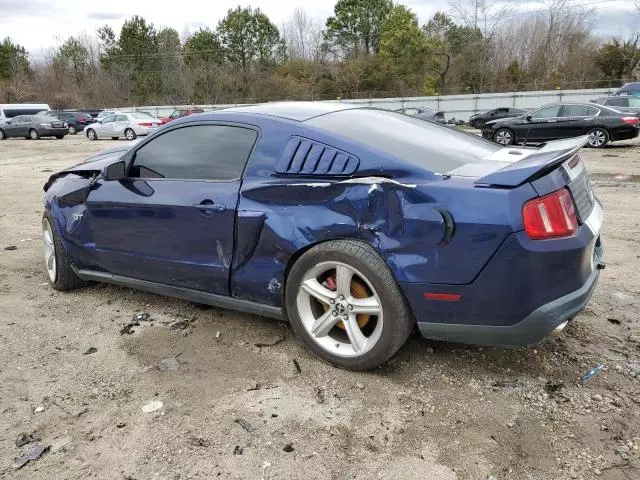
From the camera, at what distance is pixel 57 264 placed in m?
4.63

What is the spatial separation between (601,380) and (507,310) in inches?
32.3

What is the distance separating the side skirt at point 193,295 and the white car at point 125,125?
72.3 feet

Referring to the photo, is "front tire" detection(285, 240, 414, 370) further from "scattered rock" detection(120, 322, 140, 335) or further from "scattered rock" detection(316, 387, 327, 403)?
"scattered rock" detection(120, 322, 140, 335)

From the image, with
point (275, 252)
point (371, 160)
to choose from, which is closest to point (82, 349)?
point (275, 252)

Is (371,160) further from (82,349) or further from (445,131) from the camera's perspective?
(82,349)

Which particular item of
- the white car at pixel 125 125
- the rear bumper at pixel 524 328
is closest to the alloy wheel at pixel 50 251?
the rear bumper at pixel 524 328

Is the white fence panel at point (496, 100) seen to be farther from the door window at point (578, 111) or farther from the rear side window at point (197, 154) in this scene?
the rear side window at point (197, 154)

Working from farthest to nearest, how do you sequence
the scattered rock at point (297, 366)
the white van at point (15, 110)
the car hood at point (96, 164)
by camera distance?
the white van at point (15, 110) → the car hood at point (96, 164) → the scattered rock at point (297, 366)

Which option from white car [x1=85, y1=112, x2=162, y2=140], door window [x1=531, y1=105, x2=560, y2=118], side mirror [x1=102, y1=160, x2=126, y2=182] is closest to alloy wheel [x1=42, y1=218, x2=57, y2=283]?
side mirror [x1=102, y1=160, x2=126, y2=182]

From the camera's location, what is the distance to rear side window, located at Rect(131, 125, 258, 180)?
3.55 m

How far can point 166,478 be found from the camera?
2.40 metres

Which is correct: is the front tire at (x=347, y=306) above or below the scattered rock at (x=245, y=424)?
above

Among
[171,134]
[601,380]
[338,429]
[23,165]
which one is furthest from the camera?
[23,165]

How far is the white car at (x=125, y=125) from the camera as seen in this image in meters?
25.3
